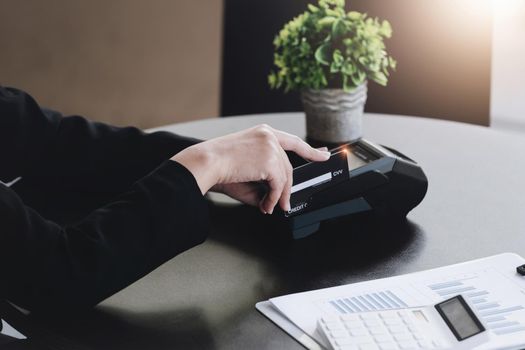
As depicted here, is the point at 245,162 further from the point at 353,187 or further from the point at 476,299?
the point at 476,299

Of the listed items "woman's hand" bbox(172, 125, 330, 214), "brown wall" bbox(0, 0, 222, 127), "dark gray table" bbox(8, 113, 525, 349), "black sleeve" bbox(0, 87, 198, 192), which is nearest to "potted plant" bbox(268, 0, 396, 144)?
"dark gray table" bbox(8, 113, 525, 349)

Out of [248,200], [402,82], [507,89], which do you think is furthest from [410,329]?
[507,89]

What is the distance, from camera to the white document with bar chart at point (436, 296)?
2.65 ft

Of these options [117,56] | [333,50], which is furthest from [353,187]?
[117,56]

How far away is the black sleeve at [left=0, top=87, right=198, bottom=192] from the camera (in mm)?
1249

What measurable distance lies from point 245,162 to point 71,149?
1.42ft

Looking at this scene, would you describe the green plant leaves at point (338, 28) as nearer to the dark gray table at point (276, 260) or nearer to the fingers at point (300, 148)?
the dark gray table at point (276, 260)

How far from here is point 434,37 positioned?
2.07m

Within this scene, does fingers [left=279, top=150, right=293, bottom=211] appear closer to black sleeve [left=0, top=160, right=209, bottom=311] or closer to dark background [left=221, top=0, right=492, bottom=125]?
black sleeve [left=0, top=160, right=209, bottom=311]

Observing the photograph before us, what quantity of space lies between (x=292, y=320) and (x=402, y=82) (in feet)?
4.54

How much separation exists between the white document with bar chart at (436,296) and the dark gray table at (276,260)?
0.03 metres

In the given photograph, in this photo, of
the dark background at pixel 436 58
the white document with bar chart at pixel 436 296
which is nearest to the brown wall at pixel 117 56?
the dark background at pixel 436 58

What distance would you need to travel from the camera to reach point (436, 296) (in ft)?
2.85

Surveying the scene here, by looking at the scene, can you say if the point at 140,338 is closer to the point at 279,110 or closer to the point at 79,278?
the point at 79,278
